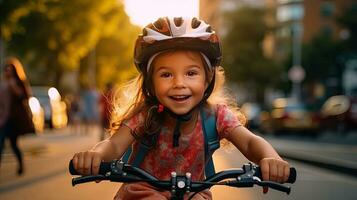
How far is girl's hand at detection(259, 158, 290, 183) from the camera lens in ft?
9.39

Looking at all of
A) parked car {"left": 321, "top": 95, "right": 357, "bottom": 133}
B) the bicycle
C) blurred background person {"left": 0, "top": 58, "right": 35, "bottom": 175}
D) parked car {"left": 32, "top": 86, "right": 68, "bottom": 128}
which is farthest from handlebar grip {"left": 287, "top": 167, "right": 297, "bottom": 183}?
parked car {"left": 32, "top": 86, "right": 68, "bottom": 128}

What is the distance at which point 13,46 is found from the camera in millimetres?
29234

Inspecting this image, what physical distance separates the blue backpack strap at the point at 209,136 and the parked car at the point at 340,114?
26.7m

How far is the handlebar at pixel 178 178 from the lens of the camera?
2844 millimetres

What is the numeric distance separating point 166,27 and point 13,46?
88.5 feet

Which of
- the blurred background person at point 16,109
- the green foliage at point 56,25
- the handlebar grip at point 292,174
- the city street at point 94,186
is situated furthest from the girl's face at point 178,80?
the green foliage at point 56,25

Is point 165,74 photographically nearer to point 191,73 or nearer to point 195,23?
point 191,73

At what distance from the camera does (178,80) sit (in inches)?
127

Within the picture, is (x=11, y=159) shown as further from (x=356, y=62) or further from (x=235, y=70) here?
(x=235, y=70)

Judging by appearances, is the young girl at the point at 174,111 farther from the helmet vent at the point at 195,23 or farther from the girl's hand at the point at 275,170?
the girl's hand at the point at 275,170

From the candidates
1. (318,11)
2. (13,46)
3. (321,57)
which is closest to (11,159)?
(13,46)

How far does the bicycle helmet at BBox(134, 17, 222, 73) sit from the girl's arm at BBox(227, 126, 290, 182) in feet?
1.37

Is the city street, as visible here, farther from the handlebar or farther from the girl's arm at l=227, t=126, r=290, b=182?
the handlebar

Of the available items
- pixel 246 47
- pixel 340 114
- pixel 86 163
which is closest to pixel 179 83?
pixel 86 163
